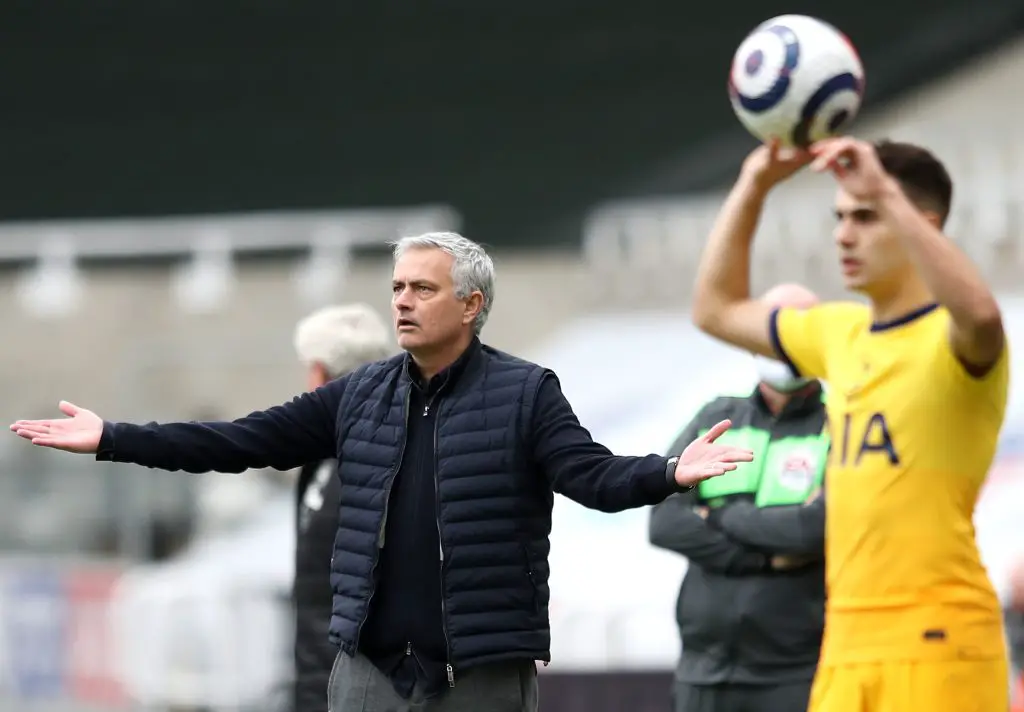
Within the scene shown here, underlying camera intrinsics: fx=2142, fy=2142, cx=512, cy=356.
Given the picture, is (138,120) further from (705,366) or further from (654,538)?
(654,538)

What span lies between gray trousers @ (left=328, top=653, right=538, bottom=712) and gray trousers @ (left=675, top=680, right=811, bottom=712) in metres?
1.19

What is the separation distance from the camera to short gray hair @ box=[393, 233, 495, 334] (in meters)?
5.07

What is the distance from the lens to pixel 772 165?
15.8 feet

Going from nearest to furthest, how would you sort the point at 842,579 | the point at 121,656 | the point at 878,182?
the point at 878,182 < the point at 842,579 < the point at 121,656

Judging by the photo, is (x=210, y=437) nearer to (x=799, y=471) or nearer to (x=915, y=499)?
(x=915, y=499)

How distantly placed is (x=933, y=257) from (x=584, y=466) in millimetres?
948

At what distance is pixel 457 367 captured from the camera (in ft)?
16.5

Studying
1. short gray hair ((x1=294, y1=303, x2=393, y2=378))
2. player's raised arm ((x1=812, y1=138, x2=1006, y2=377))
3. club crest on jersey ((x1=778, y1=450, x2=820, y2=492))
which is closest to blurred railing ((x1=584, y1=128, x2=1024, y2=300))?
short gray hair ((x1=294, y1=303, x2=393, y2=378))

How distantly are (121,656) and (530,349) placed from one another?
27.0 ft

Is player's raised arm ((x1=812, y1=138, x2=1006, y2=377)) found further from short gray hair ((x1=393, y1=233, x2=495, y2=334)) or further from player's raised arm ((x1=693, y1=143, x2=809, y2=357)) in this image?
short gray hair ((x1=393, y1=233, x2=495, y2=334))

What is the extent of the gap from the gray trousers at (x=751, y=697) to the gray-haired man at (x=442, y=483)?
1.20 metres

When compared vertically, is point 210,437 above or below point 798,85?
below

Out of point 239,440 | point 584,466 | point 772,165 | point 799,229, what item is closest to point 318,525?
point 239,440

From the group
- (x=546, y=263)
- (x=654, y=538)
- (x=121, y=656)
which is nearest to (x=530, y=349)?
(x=546, y=263)
